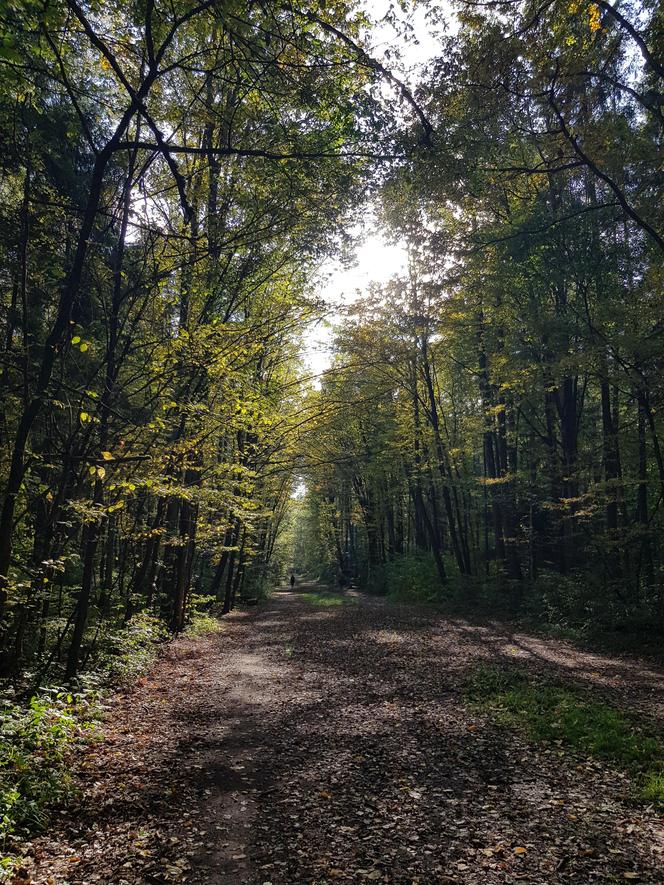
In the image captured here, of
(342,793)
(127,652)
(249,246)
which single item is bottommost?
(342,793)

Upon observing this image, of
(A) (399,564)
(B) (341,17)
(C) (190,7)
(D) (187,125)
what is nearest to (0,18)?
(C) (190,7)

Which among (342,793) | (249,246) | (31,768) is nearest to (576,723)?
(342,793)

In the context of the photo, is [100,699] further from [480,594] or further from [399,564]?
[399,564]

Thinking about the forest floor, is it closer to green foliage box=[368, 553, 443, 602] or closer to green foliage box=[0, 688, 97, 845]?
green foliage box=[0, 688, 97, 845]

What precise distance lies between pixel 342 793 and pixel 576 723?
130 inches

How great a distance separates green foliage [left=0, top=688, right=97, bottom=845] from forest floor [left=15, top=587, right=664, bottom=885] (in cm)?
21

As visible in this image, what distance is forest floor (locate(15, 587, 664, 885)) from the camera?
3566 mm

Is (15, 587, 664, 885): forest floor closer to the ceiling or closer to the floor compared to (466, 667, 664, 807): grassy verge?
closer to the floor

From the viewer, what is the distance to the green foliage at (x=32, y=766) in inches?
154

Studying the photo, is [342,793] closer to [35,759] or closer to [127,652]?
[35,759]

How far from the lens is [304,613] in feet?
64.4

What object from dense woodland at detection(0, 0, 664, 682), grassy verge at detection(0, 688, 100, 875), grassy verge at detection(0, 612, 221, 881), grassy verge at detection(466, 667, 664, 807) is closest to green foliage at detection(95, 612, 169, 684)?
dense woodland at detection(0, 0, 664, 682)

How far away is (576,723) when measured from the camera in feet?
19.7

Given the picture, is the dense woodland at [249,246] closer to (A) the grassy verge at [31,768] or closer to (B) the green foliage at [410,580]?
(A) the grassy verge at [31,768]
